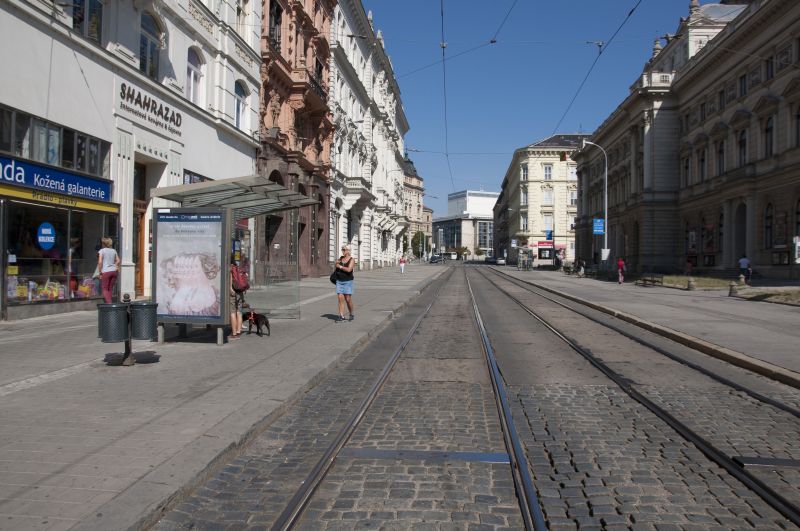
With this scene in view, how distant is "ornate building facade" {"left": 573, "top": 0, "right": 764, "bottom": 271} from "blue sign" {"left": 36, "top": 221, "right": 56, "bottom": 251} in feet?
101

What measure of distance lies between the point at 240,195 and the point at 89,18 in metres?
7.18

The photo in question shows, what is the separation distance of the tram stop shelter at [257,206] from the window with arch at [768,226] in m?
34.1

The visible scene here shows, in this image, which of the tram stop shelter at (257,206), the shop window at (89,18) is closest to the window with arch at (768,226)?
the tram stop shelter at (257,206)

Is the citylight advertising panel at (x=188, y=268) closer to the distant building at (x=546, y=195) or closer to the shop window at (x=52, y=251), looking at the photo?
the shop window at (x=52, y=251)

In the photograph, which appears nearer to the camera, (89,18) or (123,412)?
(123,412)

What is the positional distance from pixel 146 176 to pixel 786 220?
34.1 m

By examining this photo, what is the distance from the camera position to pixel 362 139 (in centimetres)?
5059

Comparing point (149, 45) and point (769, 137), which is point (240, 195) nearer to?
point (149, 45)

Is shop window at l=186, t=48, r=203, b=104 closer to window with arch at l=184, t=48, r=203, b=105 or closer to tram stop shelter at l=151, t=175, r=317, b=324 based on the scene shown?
window with arch at l=184, t=48, r=203, b=105

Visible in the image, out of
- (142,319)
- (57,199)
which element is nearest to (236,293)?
(142,319)

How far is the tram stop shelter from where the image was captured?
10.5m

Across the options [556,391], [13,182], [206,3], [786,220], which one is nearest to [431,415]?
[556,391]

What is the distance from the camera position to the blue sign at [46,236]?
13229 millimetres

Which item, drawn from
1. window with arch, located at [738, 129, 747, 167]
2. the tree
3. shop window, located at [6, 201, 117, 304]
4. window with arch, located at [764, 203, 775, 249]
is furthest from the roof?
shop window, located at [6, 201, 117, 304]
